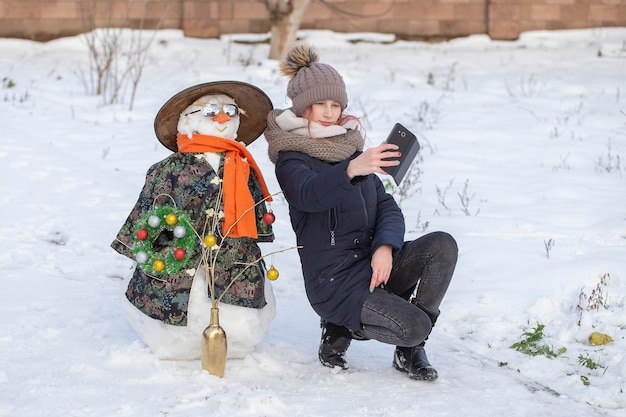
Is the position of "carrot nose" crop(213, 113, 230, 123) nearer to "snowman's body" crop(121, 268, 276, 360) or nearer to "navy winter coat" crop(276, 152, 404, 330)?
"navy winter coat" crop(276, 152, 404, 330)

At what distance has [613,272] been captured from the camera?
17.4ft

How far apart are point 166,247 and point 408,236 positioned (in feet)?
8.01

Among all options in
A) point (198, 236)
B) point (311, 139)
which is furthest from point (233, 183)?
point (311, 139)

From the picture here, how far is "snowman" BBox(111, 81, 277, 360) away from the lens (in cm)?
407

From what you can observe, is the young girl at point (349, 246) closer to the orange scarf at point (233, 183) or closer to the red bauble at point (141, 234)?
the orange scarf at point (233, 183)

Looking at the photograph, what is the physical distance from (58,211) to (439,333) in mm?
2835

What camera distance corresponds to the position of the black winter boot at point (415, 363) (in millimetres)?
4117

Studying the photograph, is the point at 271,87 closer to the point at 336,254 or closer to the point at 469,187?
the point at 469,187

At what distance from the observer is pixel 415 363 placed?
416 cm

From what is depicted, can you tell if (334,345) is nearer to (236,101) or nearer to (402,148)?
(402,148)

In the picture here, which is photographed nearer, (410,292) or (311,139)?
(311,139)

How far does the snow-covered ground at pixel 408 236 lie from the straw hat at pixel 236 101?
966mm

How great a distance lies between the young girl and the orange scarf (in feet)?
0.52

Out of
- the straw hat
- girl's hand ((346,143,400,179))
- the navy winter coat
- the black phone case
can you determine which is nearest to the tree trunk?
the straw hat
